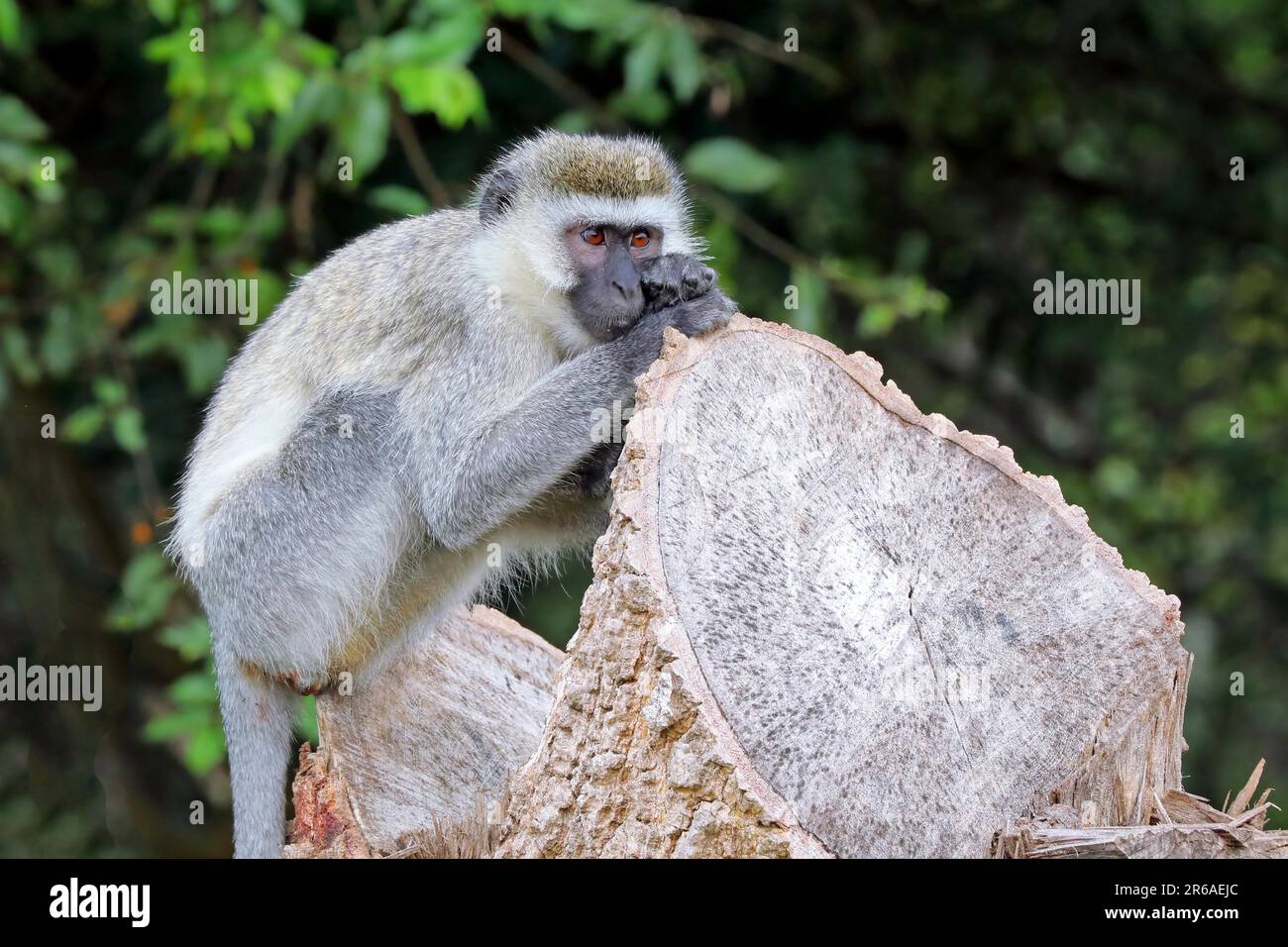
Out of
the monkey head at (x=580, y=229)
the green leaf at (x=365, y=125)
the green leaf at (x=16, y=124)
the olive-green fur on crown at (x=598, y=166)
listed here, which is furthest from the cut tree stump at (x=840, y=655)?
the green leaf at (x=16, y=124)

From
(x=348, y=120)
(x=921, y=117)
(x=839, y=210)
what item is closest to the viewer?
(x=348, y=120)

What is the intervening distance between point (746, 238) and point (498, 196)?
281 cm

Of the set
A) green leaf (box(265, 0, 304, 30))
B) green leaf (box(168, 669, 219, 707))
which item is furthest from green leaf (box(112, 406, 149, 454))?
green leaf (box(265, 0, 304, 30))

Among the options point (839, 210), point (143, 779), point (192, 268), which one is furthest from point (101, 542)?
point (839, 210)

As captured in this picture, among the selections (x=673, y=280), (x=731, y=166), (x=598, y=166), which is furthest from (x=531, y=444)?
(x=731, y=166)

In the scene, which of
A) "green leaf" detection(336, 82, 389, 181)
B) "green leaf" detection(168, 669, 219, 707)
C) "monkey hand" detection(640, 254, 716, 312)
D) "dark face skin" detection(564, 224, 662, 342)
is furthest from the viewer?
"green leaf" detection(168, 669, 219, 707)

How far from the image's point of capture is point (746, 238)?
23.9 feet

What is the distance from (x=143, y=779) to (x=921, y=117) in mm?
5572

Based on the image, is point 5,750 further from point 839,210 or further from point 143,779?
point 839,210

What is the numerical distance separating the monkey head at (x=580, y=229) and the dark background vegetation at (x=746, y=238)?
1426 millimetres

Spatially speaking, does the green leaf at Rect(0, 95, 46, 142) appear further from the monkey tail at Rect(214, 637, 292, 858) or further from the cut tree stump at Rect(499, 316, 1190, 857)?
the cut tree stump at Rect(499, 316, 1190, 857)

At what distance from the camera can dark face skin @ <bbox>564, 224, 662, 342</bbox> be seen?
4141 mm

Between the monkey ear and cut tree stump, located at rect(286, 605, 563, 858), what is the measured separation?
1.36 metres

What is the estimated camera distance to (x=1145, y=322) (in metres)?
8.18
